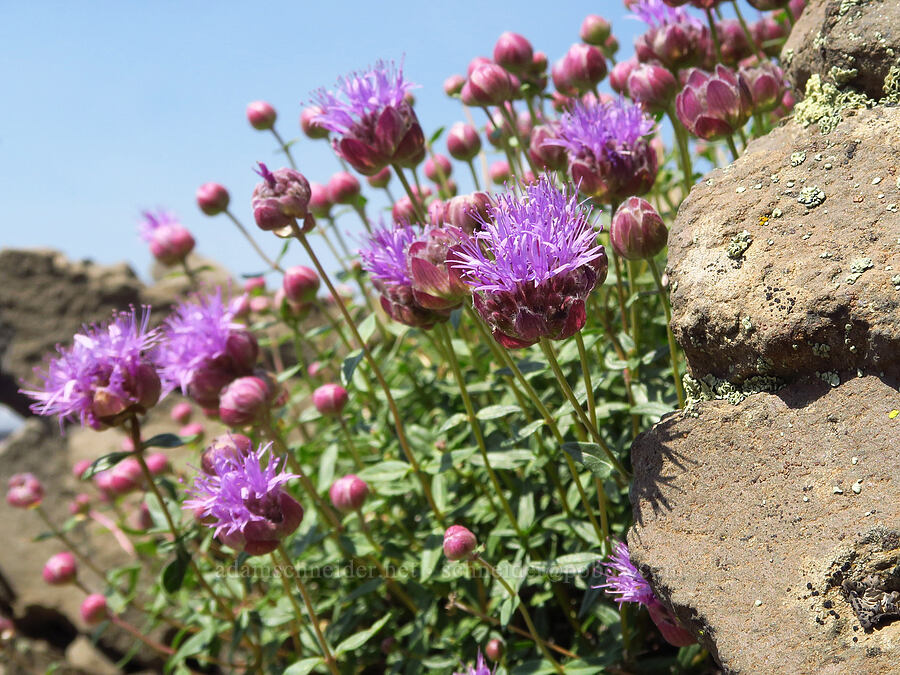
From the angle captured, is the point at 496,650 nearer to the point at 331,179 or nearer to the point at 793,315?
the point at 793,315

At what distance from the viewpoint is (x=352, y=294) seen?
14.6 ft

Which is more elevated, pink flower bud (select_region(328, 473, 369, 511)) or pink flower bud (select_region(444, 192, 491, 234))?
pink flower bud (select_region(444, 192, 491, 234))

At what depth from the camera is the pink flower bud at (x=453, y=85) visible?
145 inches

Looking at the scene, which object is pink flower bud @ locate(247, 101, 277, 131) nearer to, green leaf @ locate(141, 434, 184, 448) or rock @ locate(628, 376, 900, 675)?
green leaf @ locate(141, 434, 184, 448)

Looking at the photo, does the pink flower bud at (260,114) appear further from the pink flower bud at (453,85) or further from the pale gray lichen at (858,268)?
the pale gray lichen at (858,268)

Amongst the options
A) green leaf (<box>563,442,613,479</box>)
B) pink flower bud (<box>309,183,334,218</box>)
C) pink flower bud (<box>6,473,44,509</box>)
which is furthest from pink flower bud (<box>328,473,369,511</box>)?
pink flower bud (<box>6,473,44,509</box>)

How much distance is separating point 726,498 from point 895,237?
72 centimetres

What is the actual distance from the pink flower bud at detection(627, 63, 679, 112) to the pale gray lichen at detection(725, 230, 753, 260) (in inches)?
38.7

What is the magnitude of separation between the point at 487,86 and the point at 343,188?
2.89 ft

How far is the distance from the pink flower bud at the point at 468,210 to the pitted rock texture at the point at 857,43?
1.11 meters

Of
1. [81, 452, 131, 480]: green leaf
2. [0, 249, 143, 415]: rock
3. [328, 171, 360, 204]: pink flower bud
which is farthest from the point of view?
[0, 249, 143, 415]: rock

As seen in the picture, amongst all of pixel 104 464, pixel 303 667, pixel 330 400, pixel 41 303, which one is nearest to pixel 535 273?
pixel 330 400

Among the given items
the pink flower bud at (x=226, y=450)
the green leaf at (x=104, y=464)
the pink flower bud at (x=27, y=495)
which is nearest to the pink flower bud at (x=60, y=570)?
the pink flower bud at (x=27, y=495)

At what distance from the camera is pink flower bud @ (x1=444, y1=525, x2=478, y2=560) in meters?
2.18
